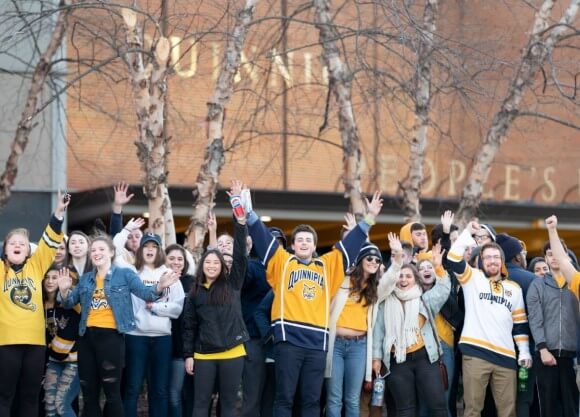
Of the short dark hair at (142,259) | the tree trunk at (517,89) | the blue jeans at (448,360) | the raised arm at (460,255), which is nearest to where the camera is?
the raised arm at (460,255)

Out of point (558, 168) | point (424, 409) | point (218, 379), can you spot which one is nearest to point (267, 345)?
point (218, 379)

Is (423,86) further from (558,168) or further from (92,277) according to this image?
(558,168)

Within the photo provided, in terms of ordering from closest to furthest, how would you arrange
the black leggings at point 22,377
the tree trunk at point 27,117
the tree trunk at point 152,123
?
1. the black leggings at point 22,377
2. the tree trunk at point 152,123
3. the tree trunk at point 27,117

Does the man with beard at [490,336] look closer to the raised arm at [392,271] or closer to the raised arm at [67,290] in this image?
the raised arm at [392,271]

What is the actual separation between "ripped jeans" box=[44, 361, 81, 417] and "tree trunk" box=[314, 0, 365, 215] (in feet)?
17.9

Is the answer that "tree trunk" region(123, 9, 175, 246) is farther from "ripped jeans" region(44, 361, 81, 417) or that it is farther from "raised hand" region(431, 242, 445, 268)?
"raised hand" region(431, 242, 445, 268)

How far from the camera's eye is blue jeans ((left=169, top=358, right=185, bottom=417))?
11070 millimetres

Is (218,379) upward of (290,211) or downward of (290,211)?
downward

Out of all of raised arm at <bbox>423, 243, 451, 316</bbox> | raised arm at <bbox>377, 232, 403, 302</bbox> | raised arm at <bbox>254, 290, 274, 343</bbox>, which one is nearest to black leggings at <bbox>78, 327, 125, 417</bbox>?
raised arm at <bbox>254, 290, 274, 343</bbox>

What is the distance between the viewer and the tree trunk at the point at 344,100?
1460cm

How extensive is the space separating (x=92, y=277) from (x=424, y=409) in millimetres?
3472

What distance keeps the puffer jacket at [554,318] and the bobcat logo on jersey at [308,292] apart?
2.15m

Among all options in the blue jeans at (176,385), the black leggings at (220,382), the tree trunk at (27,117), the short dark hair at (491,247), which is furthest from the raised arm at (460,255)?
the tree trunk at (27,117)

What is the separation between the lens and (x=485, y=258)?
36.6 feet
